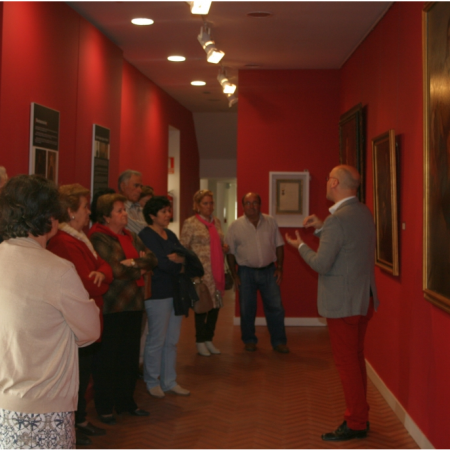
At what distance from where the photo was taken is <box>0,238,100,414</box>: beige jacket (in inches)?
81.0

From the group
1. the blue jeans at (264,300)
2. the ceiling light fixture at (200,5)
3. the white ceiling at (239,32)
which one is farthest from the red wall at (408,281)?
the ceiling light fixture at (200,5)

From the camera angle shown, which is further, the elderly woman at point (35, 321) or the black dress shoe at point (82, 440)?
the black dress shoe at point (82, 440)

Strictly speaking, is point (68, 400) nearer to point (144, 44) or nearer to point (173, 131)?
point (144, 44)

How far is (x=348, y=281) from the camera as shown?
3.96 metres

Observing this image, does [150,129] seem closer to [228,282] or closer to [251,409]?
[228,282]

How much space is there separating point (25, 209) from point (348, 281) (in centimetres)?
242

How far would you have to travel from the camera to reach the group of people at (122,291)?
2.08 metres

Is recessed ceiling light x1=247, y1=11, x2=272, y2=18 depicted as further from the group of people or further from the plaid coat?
the plaid coat

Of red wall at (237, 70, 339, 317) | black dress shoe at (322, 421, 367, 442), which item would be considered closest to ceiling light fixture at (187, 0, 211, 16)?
black dress shoe at (322, 421, 367, 442)

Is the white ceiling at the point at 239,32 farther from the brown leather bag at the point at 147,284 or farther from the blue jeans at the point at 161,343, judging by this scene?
the blue jeans at the point at 161,343

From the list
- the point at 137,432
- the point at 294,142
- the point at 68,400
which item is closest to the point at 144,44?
the point at 294,142

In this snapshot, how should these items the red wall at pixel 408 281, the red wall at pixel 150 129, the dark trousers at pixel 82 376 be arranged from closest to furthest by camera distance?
the red wall at pixel 408 281 < the dark trousers at pixel 82 376 < the red wall at pixel 150 129

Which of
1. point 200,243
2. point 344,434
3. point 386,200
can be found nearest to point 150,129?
point 200,243

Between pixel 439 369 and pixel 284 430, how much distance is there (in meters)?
1.28
